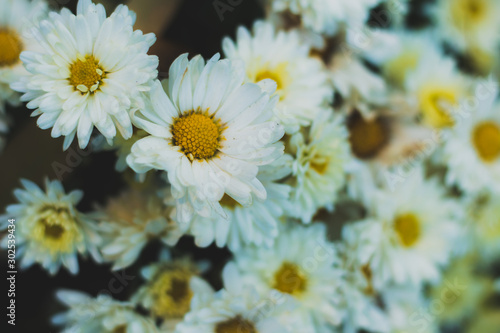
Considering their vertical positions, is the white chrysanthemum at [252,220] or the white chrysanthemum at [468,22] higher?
the white chrysanthemum at [468,22]

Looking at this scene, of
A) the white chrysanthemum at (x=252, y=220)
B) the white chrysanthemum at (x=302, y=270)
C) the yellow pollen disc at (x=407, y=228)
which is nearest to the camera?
the white chrysanthemum at (x=252, y=220)

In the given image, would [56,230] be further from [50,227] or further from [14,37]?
[14,37]

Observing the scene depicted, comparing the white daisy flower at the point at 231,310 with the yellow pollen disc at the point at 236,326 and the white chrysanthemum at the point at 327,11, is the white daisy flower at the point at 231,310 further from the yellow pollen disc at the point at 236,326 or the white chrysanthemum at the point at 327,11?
the white chrysanthemum at the point at 327,11

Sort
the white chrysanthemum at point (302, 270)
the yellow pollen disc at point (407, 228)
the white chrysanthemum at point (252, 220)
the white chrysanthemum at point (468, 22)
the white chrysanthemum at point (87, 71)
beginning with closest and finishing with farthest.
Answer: the white chrysanthemum at point (87, 71), the white chrysanthemum at point (252, 220), the white chrysanthemum at point (302, 270), the yellow pollen disc at point (407, 228), the white chrysanthemum at point (468, 22)

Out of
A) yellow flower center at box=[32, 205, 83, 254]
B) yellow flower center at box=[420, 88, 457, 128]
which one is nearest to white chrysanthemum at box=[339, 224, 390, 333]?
yellow flower center at box=[420, 88, 457, 128]

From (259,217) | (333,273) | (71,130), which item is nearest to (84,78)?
(71,130)

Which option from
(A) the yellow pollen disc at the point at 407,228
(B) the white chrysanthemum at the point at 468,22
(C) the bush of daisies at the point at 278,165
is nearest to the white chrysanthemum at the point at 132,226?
(C) the bush of daisies at the point at 278,165

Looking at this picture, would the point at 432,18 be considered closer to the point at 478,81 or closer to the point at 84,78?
the point at 478,81
